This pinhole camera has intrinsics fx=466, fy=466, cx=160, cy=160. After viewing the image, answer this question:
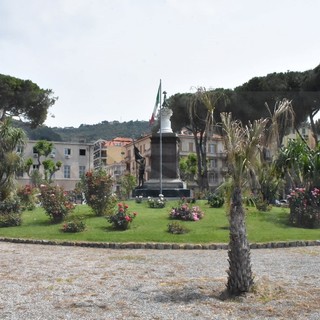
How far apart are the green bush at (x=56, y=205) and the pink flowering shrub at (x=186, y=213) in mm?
4490

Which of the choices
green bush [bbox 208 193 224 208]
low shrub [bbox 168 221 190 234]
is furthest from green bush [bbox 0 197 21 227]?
green bush [bbox 208 193 224 208]

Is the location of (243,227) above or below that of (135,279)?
above

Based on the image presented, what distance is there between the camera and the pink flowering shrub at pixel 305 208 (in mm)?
19125

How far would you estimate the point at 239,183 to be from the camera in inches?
311

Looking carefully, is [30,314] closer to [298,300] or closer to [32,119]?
[298,300]

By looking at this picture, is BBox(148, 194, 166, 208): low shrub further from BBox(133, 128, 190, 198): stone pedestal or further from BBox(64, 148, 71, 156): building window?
BBox(64, 148, 71, 156): building window

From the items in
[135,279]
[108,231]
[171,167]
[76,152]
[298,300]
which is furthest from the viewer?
[76,152]

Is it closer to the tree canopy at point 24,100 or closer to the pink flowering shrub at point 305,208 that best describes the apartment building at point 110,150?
the tree canopy at point 24,100

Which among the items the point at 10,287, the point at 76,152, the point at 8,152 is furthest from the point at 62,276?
the point at 76,152

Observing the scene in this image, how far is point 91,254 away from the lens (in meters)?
13.2

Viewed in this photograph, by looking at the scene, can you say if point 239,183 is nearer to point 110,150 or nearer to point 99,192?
point 99,192

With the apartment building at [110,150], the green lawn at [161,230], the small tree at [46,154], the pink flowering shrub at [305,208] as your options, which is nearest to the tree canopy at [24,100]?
the small tree at [46,154]

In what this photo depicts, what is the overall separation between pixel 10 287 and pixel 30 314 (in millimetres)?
1988

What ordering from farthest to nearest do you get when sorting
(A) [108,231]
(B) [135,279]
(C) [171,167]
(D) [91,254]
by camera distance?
(C) [171,167] → (A) [108,231] → (D) [91,254] → (B) [135,279]
